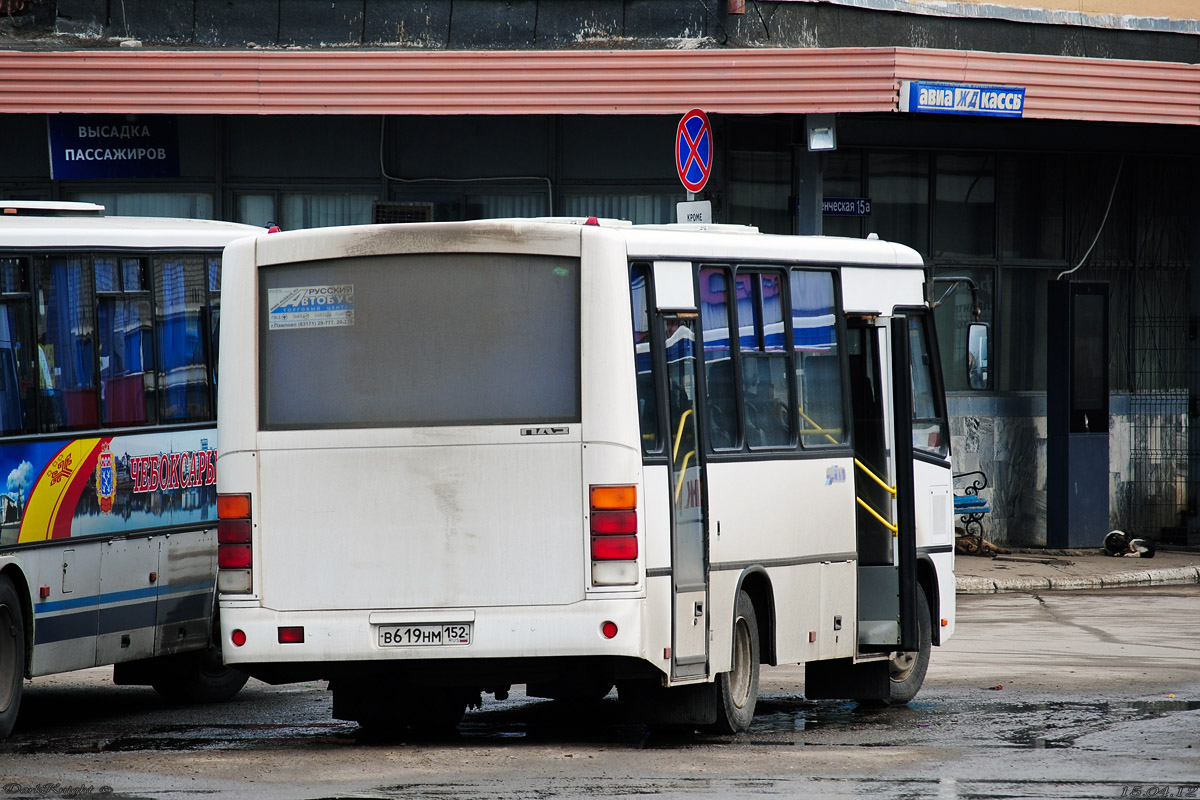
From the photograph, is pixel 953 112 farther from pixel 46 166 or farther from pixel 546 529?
pixel 546 529

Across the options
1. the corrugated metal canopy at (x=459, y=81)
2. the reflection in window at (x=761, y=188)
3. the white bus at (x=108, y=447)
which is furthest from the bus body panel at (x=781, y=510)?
the reflection in window at (x=761, y=188)

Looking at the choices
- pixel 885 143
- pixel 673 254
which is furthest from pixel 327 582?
pixel 885 143

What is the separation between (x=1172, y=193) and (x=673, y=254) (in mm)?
16642

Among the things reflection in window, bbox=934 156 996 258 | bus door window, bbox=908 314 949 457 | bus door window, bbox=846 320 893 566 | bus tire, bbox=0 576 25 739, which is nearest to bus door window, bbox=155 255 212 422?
bus tire, bbox=0 576 25 739

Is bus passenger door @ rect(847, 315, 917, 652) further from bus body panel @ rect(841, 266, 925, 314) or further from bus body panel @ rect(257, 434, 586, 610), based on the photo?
bus body panel @ rect(257, 434, 586, 610)

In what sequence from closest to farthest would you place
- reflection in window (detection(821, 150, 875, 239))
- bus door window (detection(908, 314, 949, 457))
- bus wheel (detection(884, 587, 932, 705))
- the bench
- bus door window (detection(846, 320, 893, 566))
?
bus door window (detection(846, 320, 893, 566)) → bus wheel (detection(884, 587, 932, 705)) → bus door window (detection(908, 314, 949, 457)) → the bench → reflection in window (detection(821, 150, 875, 239))

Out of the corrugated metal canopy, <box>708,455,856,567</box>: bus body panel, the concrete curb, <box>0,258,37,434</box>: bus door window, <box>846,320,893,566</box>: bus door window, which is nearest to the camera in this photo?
<box>708,455,856,567</box>: bus body panel

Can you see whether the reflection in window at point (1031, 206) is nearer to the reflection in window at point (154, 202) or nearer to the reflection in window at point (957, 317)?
the reflection in window at point (957, 317)

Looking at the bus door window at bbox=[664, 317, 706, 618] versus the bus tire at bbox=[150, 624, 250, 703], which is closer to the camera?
the bus door window at bbox=[664, 317, 706, 618]

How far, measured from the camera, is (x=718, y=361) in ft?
36.6

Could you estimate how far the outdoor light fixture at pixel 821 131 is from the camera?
2159 centimetres

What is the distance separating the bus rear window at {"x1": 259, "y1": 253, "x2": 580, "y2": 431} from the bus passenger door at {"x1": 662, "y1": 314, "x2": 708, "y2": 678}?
69cm

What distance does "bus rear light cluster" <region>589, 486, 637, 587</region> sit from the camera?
394 inches

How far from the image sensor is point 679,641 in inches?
411
